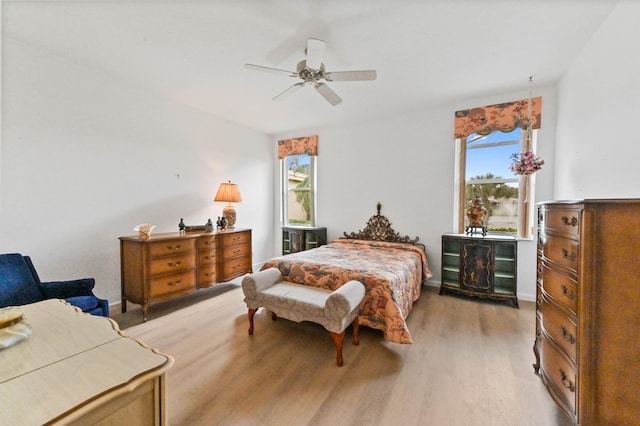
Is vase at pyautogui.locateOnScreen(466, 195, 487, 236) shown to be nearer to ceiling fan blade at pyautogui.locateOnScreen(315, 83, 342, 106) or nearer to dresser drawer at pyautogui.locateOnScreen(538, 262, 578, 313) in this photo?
dresser drawer at pyautogui.locateOnScreen(538, 262, 578, 313)

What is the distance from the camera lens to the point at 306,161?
17.3 ft

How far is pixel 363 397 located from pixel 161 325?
2.23 m

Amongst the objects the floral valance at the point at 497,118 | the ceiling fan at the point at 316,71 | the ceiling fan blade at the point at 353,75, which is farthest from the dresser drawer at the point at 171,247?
the floral valance at the point at 497,118

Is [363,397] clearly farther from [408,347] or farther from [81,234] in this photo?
[81,234]

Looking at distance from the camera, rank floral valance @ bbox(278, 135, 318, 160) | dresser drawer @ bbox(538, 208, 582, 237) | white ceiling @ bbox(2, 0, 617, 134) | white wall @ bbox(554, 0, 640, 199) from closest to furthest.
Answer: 1. dresser drawer @ bbox(538, 208, 582, 237)
2. white wall @ bbox(554, 0, 640, 199)
3. white ceiling @ bbox(2, 0, 617, 134)
4. floral valance @ bbox(278, 135, 318, 160)

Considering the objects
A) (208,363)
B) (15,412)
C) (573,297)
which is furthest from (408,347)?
(15,412)

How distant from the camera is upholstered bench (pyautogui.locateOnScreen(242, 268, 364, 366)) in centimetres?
203

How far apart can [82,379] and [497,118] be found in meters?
4.51

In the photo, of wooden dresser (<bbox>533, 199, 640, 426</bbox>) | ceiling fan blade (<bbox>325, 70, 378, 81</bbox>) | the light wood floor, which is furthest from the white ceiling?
the light wood floor

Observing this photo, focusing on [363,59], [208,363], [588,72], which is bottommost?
[208,363]

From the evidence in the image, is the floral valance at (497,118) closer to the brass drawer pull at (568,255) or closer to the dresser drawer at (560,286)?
the dresser drawer at (560,286)

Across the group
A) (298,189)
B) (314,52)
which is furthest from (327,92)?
(298,189)

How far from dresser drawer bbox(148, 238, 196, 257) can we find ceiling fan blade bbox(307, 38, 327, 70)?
2.49 m

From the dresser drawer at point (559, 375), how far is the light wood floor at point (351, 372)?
27cm
